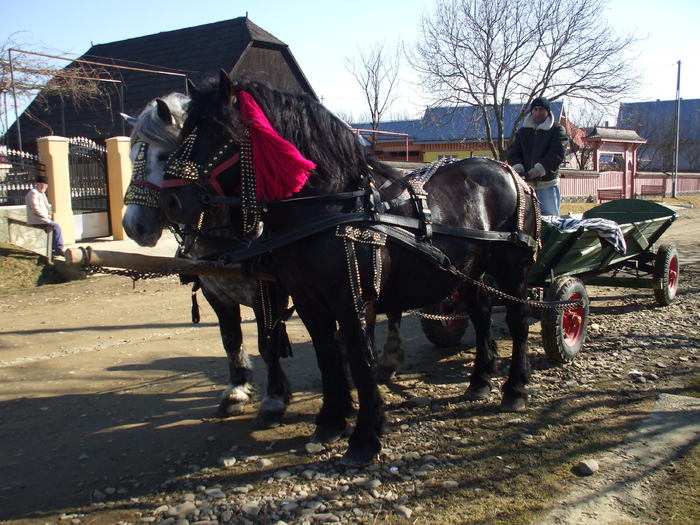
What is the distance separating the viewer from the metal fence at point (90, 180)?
44.6ft

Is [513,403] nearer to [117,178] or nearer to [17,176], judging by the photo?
Result: [117,178]

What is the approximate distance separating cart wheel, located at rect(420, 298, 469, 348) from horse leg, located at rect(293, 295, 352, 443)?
182 cm

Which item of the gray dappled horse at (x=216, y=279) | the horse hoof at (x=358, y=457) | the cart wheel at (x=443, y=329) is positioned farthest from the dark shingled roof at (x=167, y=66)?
the horse hoof at (x=358, y=457)

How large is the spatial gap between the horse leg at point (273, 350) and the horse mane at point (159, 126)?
3.63 feet

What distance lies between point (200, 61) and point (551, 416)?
74.4 feet

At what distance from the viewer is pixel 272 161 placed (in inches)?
127

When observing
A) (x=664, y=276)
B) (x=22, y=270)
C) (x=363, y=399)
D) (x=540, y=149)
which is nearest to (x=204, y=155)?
(x=363, y=399)

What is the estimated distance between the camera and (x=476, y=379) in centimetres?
459

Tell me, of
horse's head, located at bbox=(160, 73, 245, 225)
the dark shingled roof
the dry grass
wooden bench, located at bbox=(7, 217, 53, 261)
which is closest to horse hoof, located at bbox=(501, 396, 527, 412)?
horse's head, located at bbox=(160, 73, 245, 225)

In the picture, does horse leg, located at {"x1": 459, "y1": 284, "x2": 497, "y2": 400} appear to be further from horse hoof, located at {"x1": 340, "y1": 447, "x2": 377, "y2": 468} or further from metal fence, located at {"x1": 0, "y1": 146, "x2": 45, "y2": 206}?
metal fence, located at {"x1": 0, "y1": 146, "x2": 45, "y2": 206}

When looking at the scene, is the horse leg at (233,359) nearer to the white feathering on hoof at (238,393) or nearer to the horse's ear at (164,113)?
the white feathering on hoof at (238,393)

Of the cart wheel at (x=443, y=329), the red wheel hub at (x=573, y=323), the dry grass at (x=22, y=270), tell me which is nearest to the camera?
the red wheel hub at (x=573, y=323)

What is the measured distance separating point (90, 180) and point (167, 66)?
12.3 metres

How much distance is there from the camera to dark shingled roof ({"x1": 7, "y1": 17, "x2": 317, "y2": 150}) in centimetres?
2241
